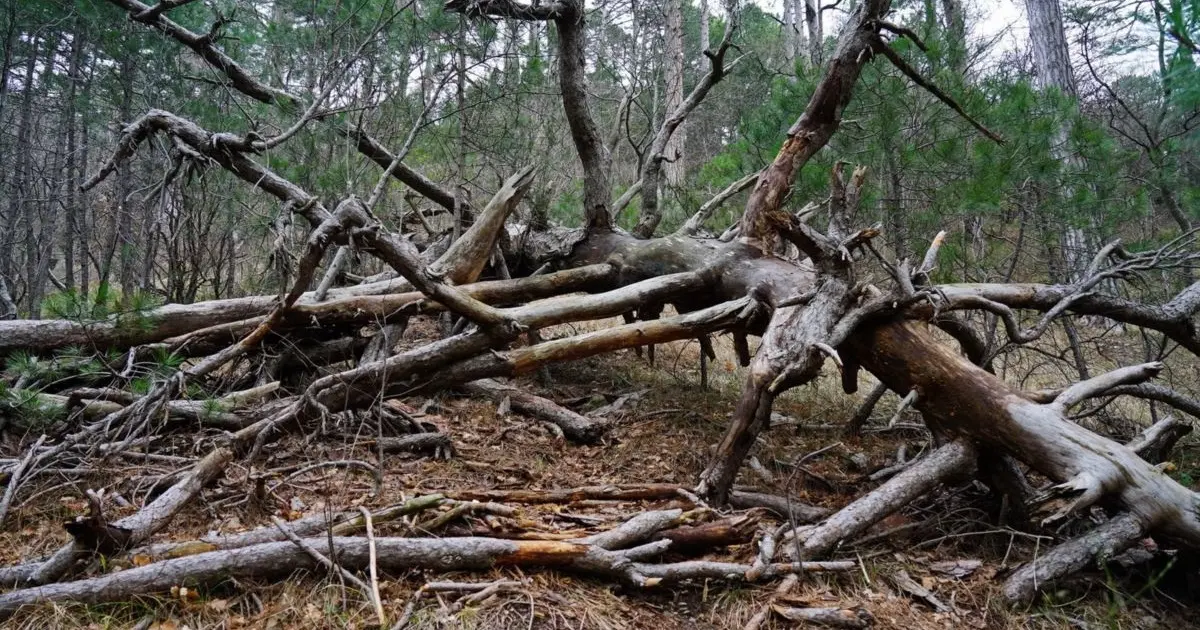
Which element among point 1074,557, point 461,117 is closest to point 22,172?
point 461,117

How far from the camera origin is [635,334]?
4.43 meters

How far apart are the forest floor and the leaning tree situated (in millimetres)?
107

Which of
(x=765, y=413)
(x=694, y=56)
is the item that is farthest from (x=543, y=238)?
(x=694, y=56)

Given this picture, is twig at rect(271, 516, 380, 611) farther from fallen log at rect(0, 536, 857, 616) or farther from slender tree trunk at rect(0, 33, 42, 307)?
slender tree trunk at rect(0, 33, 42, 307)

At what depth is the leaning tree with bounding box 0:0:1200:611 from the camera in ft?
9.02

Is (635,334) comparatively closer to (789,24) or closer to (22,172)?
(22,172)

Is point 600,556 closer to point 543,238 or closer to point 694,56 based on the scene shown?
point 543,238

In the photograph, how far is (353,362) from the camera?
4758mm

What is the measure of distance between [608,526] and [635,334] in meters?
1.69

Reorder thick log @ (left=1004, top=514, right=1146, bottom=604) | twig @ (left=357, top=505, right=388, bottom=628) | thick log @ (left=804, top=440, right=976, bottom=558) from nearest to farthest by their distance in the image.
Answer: twig @ (left=357, top=505, right=388, bottom=628)
thick log @ (left=1004, top=514, right=1146, bottom=604)
thick log @ (left=804, top=440, right=976, bottom=558)

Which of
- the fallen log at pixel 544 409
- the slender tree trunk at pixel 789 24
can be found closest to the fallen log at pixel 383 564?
the fallen log at pixel 544 409

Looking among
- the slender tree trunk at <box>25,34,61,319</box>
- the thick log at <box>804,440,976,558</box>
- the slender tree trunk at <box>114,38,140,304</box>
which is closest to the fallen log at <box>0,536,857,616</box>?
the thick log at <box>804,440,976,558</box>

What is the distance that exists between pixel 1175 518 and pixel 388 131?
7.60m

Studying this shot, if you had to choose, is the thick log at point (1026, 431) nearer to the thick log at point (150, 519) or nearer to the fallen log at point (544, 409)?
the fallen log at point (544, 409)
